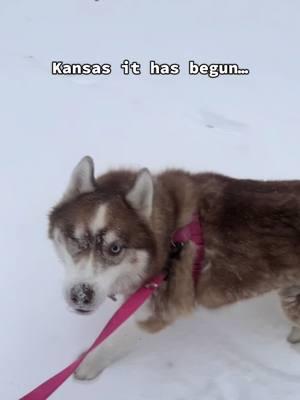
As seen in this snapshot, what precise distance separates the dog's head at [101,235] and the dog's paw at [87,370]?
387 millimetres

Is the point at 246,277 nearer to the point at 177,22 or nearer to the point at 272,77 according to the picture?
the point at 272,77

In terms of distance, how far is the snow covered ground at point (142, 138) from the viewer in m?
2.55

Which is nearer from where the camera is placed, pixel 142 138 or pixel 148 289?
pixel 148 289

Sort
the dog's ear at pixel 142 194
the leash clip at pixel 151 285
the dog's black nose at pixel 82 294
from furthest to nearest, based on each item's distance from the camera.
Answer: the leash clip at pixel 151 285, the dog's ear at pixel 142 194, the dog's black nose at pixel 82 294

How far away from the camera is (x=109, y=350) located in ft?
8.27

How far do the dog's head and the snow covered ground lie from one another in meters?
0.55

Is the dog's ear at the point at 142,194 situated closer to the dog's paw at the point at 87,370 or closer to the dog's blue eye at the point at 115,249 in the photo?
the dog's blue eye at the point at 115,249

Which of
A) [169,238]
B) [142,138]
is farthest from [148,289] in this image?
[142,138]

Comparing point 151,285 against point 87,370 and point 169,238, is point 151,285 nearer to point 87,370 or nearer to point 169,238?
point 169,238

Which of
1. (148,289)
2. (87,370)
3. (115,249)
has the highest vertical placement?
(115,249)

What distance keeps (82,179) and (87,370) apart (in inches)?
36.6

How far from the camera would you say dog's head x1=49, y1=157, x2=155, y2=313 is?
2.08 m

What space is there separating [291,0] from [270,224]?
18.3ft

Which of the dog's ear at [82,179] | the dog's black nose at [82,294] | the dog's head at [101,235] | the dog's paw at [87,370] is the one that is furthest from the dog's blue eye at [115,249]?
the dog's paw at [87,370]
